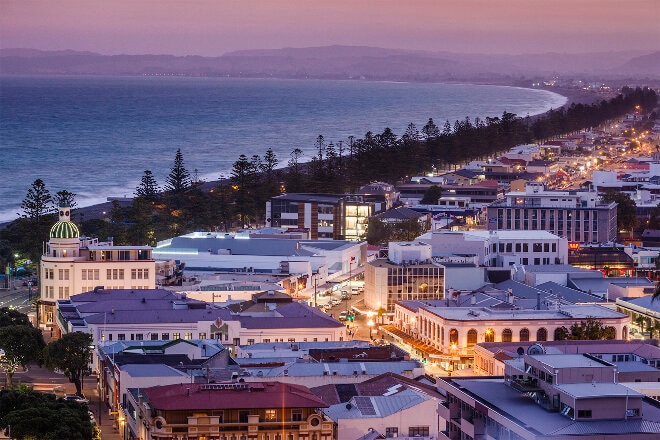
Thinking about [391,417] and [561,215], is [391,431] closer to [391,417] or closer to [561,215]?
[391,417]

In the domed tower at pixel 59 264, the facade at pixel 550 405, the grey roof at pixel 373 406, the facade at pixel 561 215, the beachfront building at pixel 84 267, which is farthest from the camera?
the facade at pixel 561 215

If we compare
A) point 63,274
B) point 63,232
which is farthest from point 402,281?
point 63,232

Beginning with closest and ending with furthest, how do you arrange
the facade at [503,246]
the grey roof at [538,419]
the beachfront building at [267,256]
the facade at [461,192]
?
the grey roof at [538,419], the beachfront building at [267,256], the facade at [503,246], the facade at [461,192]

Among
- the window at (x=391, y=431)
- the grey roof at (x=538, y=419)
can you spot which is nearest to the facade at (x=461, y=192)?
the window at (x=391, y=431)

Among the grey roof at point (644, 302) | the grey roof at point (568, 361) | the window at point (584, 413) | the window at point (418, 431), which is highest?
the grey roof at point (568, 361)

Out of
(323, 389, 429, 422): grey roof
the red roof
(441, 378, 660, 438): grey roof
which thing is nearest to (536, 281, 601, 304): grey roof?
(323, 389, 429, 422): grey roof

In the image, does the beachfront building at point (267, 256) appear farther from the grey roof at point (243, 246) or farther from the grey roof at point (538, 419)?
the grey roof at point (538, 419)

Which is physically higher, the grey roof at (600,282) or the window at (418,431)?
the window at (418,431)
